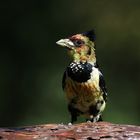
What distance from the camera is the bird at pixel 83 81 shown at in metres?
6.54

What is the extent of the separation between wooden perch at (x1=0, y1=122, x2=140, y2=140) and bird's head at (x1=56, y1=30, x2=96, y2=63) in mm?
1645

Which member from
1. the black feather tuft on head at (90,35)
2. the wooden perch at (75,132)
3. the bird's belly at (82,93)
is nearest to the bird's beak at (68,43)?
the black feather tuft on head at (90,35)

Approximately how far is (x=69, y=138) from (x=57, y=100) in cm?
912

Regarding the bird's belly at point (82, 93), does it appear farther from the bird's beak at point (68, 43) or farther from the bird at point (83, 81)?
the bird's beak at point (68, 43)

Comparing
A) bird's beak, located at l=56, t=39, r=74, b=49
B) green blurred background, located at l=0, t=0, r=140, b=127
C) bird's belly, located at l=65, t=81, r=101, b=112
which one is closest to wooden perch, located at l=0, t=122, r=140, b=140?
bird's belly, located at l=65, t=81, r=101, b=112

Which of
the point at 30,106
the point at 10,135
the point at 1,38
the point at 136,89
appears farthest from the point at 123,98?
the point at 10,135

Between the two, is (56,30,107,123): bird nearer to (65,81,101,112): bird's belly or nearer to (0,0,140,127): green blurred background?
(65,81,101,112): bird's belly

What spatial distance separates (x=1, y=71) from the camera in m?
15.1

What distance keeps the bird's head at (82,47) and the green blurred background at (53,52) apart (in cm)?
671

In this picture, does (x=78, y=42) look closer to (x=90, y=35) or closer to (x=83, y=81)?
(x=90, y=35)

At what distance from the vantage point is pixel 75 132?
16.3 feet

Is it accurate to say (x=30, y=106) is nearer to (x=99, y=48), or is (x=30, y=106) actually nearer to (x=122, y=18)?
(x=99, y=48)

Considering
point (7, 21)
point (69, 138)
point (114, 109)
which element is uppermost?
point (7, 21)

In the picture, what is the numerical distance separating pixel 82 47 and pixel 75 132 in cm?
187
